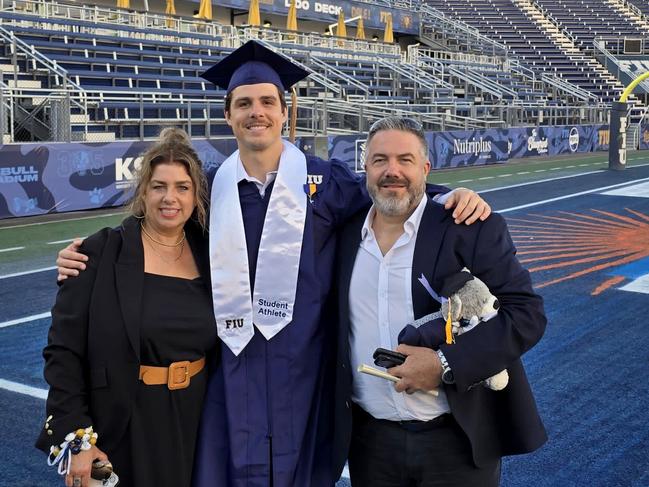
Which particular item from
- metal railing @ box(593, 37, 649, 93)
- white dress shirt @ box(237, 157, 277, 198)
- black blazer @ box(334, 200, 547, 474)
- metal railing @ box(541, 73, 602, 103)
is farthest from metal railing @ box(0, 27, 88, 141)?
metal railing @ box(593, 37, 649, 93)

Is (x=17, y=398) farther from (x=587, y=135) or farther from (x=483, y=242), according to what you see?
(x=587, y=135)

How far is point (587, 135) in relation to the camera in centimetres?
2816

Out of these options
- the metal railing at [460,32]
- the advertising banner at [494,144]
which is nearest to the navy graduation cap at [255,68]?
the advertising banner at [494,144]

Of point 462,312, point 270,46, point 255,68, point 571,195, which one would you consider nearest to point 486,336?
point 462,312

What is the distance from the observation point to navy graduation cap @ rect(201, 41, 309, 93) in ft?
9.18

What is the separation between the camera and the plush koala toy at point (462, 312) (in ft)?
7.38

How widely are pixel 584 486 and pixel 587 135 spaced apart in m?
26.2

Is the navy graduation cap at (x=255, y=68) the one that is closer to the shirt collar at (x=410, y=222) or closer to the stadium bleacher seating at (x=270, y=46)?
the shirt collar at (x=410, y=222)

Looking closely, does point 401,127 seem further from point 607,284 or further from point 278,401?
point 607,284

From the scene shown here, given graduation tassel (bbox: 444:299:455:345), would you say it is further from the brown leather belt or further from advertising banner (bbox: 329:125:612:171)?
advertising banner (bbox: 329:125:612:171)

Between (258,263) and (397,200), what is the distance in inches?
19.5

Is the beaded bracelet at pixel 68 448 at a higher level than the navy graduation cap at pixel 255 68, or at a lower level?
lower

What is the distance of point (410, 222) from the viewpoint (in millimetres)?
2418

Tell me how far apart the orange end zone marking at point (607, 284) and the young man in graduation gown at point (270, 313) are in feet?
17.7
